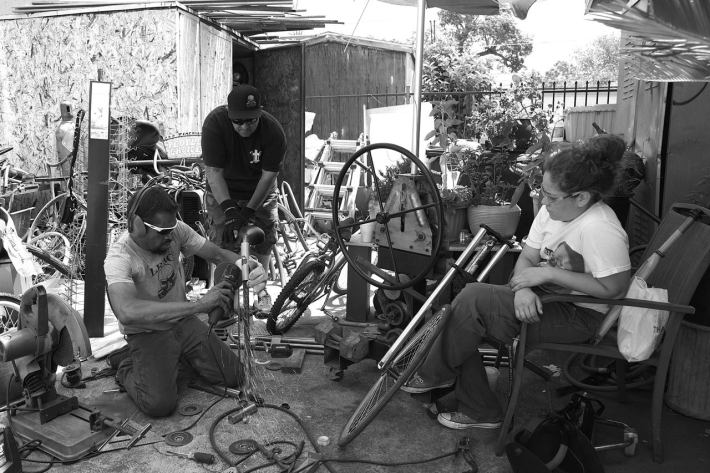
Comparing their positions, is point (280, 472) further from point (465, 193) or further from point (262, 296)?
point (262, 296)

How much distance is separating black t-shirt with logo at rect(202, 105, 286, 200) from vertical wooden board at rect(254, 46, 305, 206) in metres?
4.53

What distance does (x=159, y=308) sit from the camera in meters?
3.19

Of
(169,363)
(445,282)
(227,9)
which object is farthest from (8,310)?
(227,9)

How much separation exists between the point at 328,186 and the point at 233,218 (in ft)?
13.7

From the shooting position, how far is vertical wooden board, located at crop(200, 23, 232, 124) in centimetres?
814

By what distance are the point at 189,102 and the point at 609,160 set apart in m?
6.14

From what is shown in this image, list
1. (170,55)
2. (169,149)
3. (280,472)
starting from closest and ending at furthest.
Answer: (280,472), (169,149), (170,55)

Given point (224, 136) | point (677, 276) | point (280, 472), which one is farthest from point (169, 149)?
point (677, 276)

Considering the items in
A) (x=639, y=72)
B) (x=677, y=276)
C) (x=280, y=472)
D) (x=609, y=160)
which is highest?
(x=639, y=72)

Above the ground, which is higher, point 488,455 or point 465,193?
point 465,193

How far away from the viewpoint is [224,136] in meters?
4.57

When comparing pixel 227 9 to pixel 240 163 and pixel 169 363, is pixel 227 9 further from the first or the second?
pixel 169 363

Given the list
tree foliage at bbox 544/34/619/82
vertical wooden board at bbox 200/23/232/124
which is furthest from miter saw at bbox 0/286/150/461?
tree foliage at bbox 544/34/619/82

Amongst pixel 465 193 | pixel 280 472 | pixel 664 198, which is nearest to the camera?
pixel 280 472
